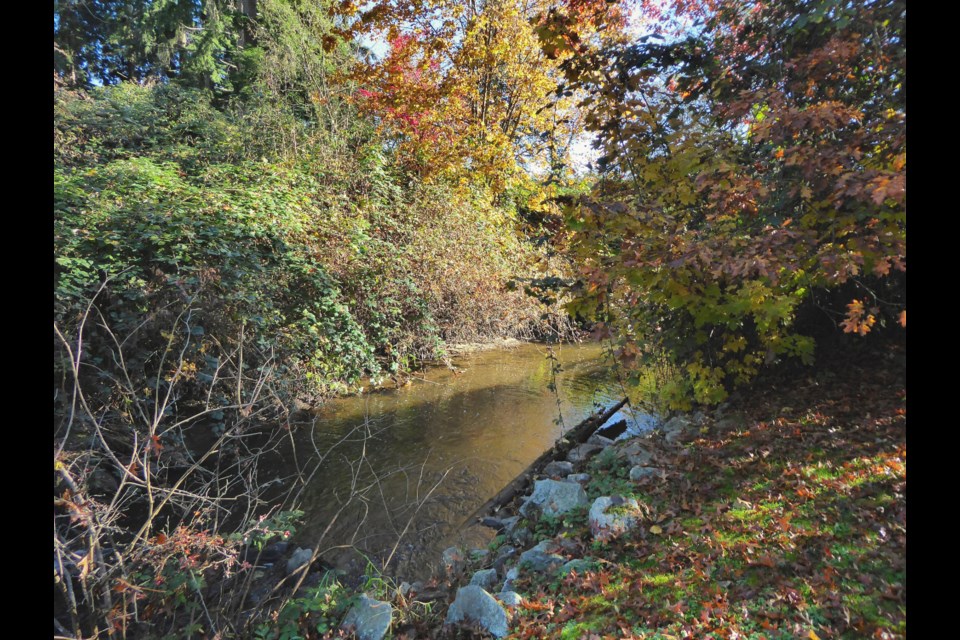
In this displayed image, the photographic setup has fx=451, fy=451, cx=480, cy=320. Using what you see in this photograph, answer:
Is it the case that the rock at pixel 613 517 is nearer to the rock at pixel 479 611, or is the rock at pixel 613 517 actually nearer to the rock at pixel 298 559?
the rock at pixel 479 611

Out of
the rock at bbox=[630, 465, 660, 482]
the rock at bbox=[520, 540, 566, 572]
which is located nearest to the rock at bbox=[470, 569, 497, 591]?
the rock at bbox=[520, 540, 566, 572]

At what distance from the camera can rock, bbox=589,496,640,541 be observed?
2.93m

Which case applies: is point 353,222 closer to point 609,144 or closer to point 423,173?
point 423,173

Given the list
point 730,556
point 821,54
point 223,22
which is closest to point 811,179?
point 821,54

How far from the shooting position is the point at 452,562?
3490 mm

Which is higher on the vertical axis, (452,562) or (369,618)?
(369,618)

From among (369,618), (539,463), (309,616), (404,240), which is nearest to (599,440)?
(539,463)

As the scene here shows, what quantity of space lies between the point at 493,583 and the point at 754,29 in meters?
4.18

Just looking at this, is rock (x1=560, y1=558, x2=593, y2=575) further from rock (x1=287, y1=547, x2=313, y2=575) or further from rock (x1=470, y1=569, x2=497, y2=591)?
rock (x1=287, y1=547, x2=313, y2=575)

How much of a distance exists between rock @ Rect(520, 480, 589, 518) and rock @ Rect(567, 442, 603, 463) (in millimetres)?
864

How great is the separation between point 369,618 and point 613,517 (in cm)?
166

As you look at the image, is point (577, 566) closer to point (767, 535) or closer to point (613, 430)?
point (767, 535)

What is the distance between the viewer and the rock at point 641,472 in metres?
3.49

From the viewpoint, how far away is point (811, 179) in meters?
2.56
